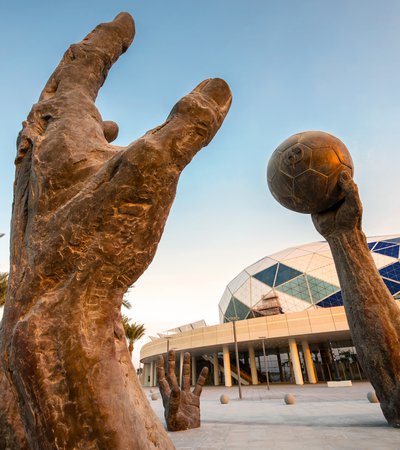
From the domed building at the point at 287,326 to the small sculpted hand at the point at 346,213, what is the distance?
19.0 m

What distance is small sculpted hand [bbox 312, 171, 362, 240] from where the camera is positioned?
512 centimetres

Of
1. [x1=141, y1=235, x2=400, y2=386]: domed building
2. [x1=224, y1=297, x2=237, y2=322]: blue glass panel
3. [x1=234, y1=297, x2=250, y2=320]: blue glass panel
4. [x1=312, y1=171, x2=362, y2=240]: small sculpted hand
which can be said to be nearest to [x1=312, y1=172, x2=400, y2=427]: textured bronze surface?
[x1=312, y1=171, x2=362, y2=240]: small sculpted hand

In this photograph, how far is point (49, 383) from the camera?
4.13 ft

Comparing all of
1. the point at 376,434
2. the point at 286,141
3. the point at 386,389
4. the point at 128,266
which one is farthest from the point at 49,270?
the point at 286,141

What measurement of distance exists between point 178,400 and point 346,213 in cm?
423

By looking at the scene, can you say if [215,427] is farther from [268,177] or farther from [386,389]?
[268,177]

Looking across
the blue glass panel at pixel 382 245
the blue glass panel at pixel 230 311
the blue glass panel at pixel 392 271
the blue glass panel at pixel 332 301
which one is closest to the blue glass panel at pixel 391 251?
the blue glass panel at pixel 382 245

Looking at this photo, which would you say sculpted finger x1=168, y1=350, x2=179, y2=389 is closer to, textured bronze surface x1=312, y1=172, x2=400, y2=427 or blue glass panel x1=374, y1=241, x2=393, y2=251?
textured bronze surface x1=312, y1=172, x2=400, y2=427

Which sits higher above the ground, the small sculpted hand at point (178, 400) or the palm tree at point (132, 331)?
the palm tree at point (132, 331)

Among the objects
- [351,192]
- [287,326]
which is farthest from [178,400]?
[287,326]

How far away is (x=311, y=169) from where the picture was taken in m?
5.33

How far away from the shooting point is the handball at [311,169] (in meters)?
5.32

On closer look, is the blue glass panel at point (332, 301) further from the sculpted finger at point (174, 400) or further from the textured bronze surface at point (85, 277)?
the textured bronze surface at point (85, 277)

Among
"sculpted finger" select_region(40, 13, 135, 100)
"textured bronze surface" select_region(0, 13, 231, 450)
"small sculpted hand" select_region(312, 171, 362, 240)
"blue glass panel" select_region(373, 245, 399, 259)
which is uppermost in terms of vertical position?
"blue glass panel" select_region(373, 245, 399, 259)
